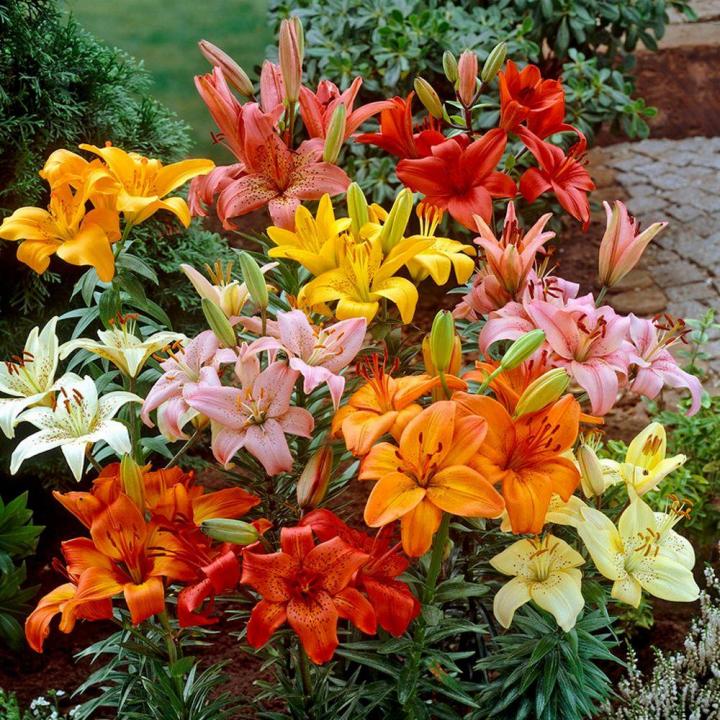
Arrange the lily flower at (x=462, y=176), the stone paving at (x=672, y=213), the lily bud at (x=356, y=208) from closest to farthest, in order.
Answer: the lily bud at (x=356, y=208) < the lily flower at (x=462, y=176) < the stone paving at (x=672, y=213)

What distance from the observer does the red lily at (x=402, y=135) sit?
1572mm

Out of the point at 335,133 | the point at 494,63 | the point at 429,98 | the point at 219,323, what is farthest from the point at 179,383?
the point at 494,63

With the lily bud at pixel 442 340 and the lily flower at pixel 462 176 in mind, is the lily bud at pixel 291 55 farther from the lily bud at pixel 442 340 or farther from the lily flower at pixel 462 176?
the lily bud at pixel 442 340

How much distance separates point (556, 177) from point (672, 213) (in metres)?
2.74

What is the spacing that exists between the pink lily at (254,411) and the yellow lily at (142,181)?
307 mm

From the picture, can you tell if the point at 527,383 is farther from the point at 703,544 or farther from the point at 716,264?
the point at 716,264

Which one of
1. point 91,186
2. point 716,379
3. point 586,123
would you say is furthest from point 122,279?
point 586,123

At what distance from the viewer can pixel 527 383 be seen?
132 centimetres

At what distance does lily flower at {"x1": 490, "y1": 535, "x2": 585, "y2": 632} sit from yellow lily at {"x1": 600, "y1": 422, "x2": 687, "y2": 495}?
0.47ft

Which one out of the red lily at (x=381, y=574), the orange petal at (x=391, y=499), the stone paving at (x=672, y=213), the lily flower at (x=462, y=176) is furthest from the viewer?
the stone paving at (x=672, y=213)

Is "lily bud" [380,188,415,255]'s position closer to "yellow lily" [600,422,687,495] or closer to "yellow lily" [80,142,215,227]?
"yellow lily" [80,142,215,227]

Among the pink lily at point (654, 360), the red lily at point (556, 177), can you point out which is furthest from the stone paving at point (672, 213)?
the pink lily at point (654, 360)

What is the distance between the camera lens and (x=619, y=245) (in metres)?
1.46

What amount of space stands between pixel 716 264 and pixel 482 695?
8.90 feet
